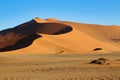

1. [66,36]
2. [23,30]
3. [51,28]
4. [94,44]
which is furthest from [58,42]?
[23,30]

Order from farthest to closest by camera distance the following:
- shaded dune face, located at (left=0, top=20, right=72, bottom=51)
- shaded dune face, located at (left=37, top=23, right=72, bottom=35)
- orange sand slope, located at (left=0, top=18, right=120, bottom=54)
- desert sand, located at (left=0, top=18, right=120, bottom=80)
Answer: shaded dune face, located at (left=37, top=23, right=72, bottom=35)
shaded dune face, located at (left=0, top=20, right=72, bottom=51)
orange sand slope, located at (left=0, top=18, right=120, bottom=54)
desert sand, located at (left=0, top=18, right=120, bottom=80)

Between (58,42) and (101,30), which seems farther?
(101,30)

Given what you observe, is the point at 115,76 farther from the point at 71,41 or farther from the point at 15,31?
the point at 15,31

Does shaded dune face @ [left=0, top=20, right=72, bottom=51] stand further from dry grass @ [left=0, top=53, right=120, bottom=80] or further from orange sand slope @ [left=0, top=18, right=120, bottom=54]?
dry grass @ [left=0, top=53, right=120, bottom=80]

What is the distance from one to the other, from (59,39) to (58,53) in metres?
12.6

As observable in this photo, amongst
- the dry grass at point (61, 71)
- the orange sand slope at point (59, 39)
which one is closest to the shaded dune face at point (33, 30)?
the orange sand slope at point (59, 39)

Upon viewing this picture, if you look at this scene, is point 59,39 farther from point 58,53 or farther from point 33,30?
point 33,30

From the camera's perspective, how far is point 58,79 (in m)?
14.4

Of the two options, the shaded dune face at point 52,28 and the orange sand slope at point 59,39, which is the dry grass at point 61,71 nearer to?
the orange sand slope at point 59,39

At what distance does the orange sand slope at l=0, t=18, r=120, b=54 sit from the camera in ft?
152

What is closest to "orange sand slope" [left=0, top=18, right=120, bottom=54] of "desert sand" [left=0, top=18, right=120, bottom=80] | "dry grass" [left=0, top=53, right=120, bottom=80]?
"desert sand" [left=0, top=18, right=120, bottom=80]

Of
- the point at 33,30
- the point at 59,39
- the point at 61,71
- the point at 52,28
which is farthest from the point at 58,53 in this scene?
the point at 33,30

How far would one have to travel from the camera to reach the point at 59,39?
52594mm

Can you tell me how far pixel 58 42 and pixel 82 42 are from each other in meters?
8.73
